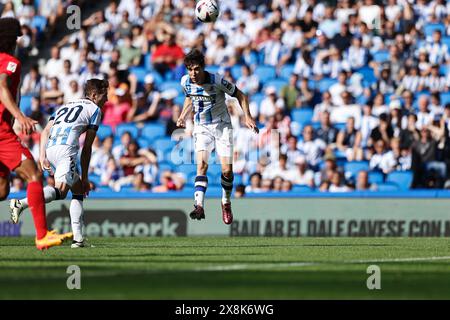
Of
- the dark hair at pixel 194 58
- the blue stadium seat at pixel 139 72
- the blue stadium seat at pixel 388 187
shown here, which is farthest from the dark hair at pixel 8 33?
the blue stadium seat at pixel 139 72

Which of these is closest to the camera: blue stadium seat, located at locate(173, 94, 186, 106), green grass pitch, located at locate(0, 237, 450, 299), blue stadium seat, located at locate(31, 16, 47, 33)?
green grass pitch, located at locate(0, 237, 450, 299)

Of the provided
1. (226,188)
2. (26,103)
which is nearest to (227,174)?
(226,188)

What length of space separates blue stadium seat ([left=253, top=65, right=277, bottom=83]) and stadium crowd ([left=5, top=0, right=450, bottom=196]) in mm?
22

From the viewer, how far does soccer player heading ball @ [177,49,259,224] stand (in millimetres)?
15070

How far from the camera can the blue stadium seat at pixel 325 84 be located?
22797 millimetres

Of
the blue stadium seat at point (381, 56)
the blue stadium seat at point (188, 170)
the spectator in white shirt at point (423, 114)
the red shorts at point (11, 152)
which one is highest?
the blue stadium seat at point (381, 56)

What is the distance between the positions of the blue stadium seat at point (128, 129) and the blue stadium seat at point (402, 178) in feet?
18.9

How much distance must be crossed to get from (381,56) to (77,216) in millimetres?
11372

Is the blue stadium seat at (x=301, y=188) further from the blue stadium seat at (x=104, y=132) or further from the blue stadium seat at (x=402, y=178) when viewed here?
the blue stadium seat at (x=104, y=132)

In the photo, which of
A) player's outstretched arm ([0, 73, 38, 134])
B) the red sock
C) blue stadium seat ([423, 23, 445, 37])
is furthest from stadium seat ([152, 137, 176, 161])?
player's outstretched arm ([0, 73, 38, 134])

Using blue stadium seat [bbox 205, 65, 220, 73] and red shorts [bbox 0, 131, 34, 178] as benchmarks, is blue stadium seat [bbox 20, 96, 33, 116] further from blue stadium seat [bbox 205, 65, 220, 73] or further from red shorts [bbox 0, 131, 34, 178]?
red shorts [bbox 0, 131, 34, 178]

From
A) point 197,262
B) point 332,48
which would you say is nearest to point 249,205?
point 332,48

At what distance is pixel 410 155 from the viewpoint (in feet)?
67.3
